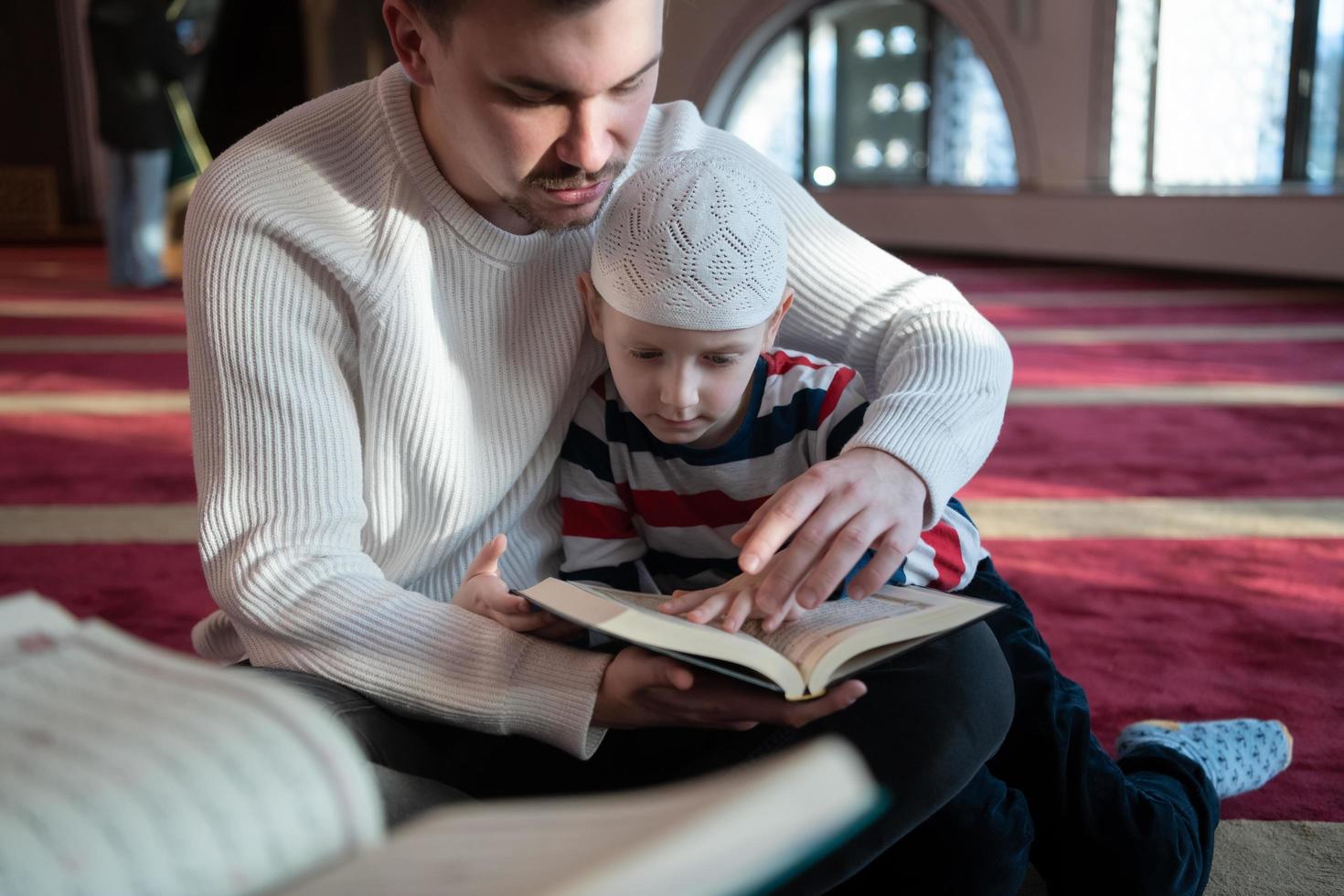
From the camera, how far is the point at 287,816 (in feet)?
1.55

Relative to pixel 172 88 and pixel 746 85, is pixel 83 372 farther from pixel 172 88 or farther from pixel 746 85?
pixel 746 85

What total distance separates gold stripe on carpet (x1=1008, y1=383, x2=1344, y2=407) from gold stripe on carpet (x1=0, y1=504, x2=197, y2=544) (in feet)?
6.53

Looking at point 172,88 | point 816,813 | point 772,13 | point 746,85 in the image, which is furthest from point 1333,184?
point 816,813

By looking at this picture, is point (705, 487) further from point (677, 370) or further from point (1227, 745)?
point (1227, 745)

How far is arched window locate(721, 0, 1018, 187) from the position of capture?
8.38 metres

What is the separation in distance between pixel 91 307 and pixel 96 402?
88.7 inches

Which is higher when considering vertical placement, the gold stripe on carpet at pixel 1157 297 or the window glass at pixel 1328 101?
the window glass at pixel 1328 101

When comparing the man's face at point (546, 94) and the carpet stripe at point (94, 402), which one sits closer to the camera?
the man's face at point (546, 94)

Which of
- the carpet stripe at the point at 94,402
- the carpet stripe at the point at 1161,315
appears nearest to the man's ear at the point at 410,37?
the carpet stripe at the point at 94,402

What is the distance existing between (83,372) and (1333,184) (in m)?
5.30

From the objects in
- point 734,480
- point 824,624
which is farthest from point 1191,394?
point 824,624

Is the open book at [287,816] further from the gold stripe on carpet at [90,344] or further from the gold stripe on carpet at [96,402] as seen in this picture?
the gold stripe on carpet at [90,344]

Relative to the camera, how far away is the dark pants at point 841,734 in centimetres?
95

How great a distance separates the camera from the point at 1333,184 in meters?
6.05
